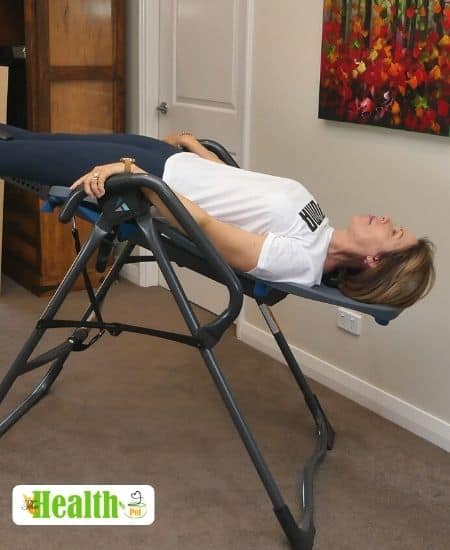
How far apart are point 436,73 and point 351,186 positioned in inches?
23.2

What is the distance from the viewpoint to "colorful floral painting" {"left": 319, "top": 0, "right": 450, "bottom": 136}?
99.2 inches

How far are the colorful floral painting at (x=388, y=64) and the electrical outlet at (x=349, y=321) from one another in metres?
0.73

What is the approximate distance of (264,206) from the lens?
233 cm

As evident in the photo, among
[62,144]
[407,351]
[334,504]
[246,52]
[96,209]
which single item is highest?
[246,52]

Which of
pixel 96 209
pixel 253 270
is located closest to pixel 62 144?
pixel 96 209

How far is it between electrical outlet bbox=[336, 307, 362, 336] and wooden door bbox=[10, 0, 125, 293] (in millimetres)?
1668

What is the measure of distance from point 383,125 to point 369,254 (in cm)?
67

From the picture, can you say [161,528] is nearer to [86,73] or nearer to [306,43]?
[306,43]

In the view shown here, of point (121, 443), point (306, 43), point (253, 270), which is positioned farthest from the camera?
point (306, 43)

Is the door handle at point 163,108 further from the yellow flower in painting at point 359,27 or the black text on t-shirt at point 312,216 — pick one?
the black text on t-shirt at point 312,216

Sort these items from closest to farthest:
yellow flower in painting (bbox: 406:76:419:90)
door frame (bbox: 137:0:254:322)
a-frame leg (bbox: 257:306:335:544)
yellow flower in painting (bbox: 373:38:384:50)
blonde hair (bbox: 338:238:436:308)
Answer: blonde hair (bbox: 338:238:436:308) < a-frame leg (bbox: 257:306:335:544) < yellow flower in painting (bbox: 406:76:419:90) < yellow flower in painting (bbox: 373:38:384:50) < door frame (bbox: 137:0:254:322)

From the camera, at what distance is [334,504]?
234 cm

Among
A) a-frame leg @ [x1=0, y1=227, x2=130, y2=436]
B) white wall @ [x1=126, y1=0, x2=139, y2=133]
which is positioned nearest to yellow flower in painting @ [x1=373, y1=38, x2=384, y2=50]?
a-frame leg @ [x1=0, y1=227, x2=130, y2=436]

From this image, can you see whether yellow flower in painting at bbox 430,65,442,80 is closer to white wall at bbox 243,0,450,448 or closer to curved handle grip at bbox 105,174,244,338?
white wall at bbox 243,0,450,448
